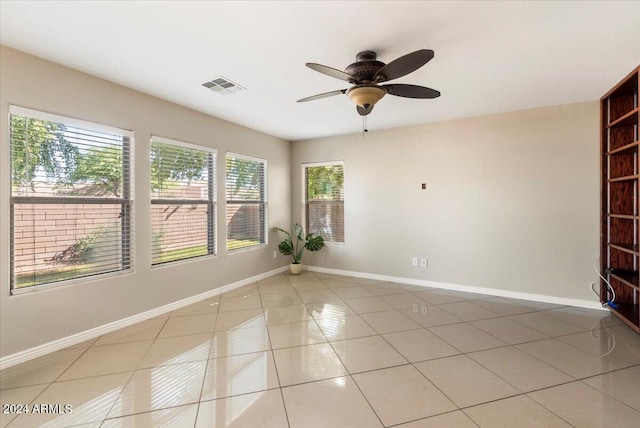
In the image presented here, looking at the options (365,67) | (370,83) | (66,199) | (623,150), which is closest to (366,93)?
(370,83)

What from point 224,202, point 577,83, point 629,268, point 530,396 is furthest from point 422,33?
point 629,268

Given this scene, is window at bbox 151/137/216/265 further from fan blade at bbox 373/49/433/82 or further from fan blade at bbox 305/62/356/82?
fan blade at bbox 373/49/433/82

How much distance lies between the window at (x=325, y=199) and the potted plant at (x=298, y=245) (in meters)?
0.22

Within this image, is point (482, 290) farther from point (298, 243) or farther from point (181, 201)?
point (181, 201)

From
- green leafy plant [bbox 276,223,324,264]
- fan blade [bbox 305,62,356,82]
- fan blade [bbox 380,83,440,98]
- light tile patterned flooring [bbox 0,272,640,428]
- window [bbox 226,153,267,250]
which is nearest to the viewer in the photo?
light tile patterned flooring [bbox 0,272,640,428]

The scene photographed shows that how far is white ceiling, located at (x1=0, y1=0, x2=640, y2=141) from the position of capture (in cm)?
178

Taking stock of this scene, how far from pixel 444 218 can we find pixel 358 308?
77.8 inches

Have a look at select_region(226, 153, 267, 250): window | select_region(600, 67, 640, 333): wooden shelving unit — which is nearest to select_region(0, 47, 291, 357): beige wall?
select_region(226, 153, 267, 250): window

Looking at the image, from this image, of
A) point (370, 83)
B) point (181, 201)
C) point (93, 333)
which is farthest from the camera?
point (181, 201)

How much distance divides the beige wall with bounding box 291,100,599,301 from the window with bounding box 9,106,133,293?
3.30m

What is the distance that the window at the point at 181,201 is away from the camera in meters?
3.22

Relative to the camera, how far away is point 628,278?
9.23 feet

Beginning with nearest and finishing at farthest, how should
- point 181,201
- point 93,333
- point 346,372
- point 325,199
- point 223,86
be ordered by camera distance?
point 346,372 < point 93,333 < point 223,86 < point 181,201 < point 325,199

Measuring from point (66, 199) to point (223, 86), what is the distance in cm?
185
